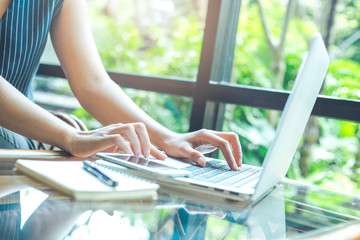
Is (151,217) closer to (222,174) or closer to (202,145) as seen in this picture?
(222,174)

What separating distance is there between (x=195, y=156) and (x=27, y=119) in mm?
400

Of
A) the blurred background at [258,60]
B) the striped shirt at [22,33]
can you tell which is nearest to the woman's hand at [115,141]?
the striped shirt at [22,33]

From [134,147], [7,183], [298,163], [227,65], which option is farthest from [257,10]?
[7,183]

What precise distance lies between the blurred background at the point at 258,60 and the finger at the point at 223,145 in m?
1.68

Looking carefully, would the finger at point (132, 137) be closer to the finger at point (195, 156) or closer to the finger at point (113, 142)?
the finger at point (113, 142)

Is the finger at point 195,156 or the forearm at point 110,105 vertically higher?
the forearm at point 110,105

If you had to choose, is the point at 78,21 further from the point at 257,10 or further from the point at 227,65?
the point at 257,10

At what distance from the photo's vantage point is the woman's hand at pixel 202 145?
88 cm

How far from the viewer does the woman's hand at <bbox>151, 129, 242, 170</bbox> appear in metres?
0.88

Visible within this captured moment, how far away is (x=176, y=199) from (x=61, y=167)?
0.70 ft

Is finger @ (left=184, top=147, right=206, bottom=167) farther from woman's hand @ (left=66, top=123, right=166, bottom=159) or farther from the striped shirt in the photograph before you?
the striped shirt

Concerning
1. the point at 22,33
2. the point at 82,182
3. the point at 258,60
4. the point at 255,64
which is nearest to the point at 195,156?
the point at 82,182

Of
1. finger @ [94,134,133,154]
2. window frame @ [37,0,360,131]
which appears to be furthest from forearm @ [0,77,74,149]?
window frame @ [37,0,360,131]

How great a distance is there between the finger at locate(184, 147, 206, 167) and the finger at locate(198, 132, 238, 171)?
59mm
